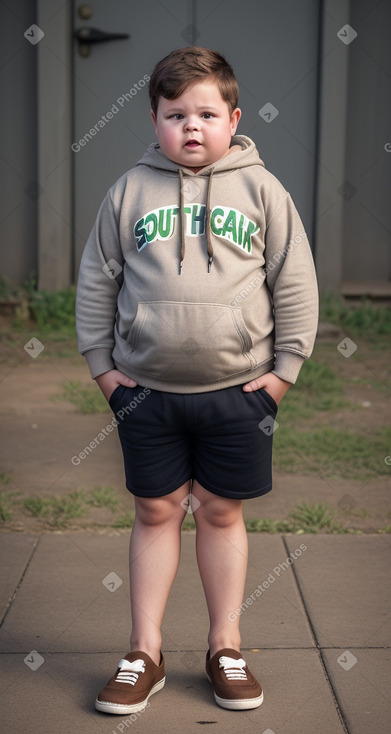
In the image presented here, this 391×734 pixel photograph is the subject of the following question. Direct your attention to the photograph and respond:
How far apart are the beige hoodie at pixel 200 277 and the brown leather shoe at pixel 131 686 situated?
68cm

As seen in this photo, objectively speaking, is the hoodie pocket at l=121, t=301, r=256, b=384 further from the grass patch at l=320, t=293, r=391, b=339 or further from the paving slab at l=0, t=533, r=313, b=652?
the grass patch at l=320, t=293, r=391, b=339

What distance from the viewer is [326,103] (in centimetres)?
656

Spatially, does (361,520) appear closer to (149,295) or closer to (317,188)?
(149,295)

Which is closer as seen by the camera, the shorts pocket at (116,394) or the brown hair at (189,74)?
the brown hair at (189,74)

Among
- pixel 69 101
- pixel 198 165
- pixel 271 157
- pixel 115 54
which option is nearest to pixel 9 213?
pixel 69 101

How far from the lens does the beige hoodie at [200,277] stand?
7.50 ft

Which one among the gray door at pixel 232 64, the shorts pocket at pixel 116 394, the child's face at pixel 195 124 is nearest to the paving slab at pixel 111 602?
the shorts pocket at pixel 116 394

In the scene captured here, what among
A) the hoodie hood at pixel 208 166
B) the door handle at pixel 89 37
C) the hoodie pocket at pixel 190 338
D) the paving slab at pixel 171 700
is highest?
the hoodie hood at pixel 208 166

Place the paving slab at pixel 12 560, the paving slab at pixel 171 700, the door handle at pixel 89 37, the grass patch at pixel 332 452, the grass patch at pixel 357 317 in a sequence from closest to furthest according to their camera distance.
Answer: the paving slab at pixel 171 700, the paving slab at pixel 12 560, the grass patch at pixel 332 452, the grass patch at pixel 357 317, the door handle at pixel 89 37

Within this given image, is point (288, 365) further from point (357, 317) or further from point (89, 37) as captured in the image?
point (89, 37)

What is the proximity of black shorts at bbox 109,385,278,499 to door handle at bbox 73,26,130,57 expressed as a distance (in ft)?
15.6

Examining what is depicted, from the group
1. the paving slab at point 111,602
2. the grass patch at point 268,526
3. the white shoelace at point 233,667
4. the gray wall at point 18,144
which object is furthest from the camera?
the gray wall at point 18,144

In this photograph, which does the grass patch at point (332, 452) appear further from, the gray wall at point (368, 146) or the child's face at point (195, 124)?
the gray wall at point (368, 146)

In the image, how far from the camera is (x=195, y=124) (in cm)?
A: 227
